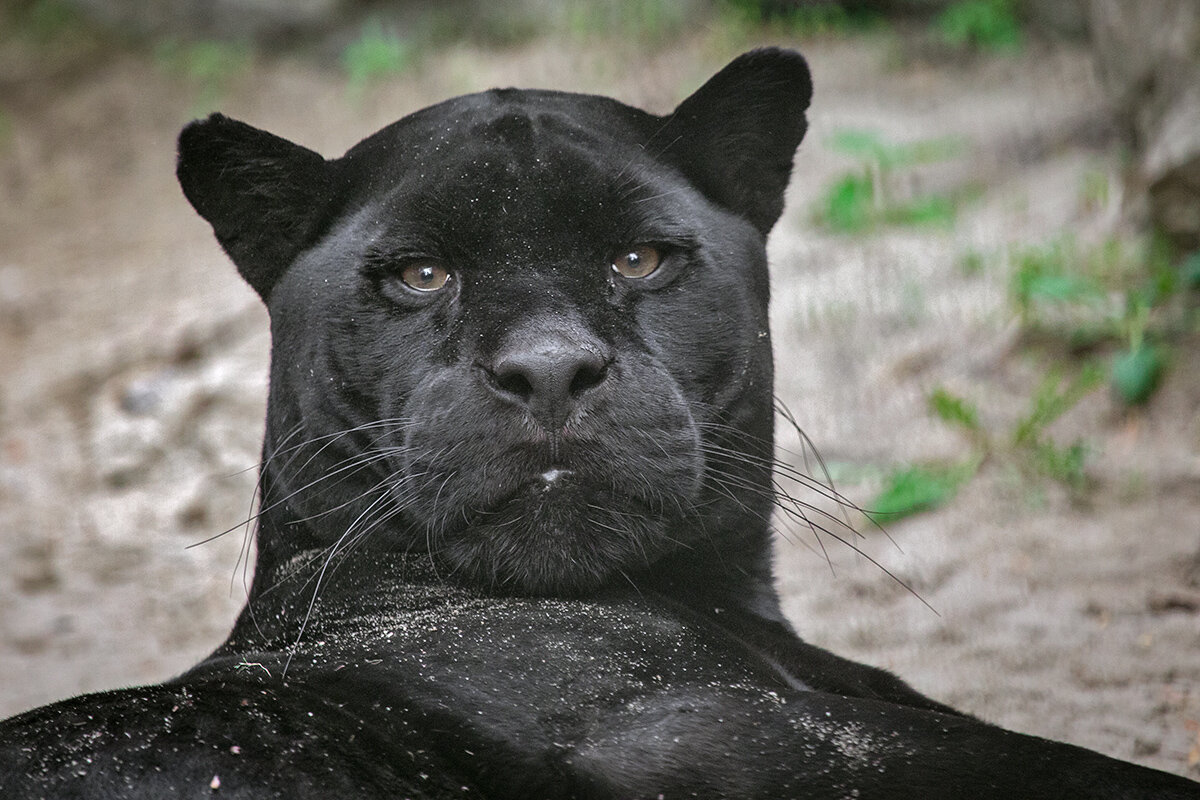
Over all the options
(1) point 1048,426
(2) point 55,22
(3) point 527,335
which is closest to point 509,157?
(3) point 527,335

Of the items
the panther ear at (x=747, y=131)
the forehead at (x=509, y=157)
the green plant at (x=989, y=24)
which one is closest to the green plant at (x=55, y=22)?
the green plant at (x=989, y=24)

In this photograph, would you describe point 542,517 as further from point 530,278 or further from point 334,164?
point 334,164

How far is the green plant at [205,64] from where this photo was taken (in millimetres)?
8531

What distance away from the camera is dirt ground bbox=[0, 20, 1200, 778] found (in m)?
3.61

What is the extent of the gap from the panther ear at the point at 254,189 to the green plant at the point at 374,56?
17.3 feet

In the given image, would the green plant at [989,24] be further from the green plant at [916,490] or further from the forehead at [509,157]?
the forehead at [509,157]

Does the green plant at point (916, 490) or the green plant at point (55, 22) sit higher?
the green plant at point (55, 22)

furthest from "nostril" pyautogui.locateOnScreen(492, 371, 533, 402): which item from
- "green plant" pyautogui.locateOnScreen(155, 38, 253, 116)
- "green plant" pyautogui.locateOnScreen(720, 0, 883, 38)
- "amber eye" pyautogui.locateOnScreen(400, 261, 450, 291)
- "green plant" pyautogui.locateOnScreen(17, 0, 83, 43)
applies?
"green plant" pyautogui.locateOnScreen(17, 0, 83, 43)

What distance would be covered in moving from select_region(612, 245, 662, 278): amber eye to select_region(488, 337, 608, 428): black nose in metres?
0.26

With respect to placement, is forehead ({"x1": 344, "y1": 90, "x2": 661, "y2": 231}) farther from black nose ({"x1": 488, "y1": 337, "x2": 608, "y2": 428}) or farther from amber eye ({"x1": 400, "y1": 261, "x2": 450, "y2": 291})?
black nose ({"x1": 488, "y1": 337, "x2": 608, "y2": 428})

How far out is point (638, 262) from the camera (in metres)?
2.42

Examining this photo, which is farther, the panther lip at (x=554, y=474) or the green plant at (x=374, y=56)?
the green plant at (x=374, y=56)

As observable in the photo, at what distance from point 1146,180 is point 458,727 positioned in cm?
392

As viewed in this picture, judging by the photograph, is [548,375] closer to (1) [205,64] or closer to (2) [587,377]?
(2) [587,377]
